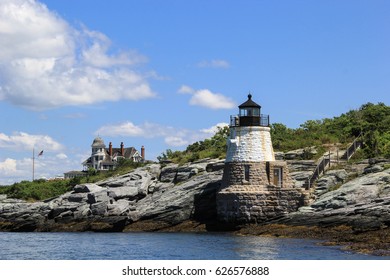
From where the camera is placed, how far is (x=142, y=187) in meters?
55.6

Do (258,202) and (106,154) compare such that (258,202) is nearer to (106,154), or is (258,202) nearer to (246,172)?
(246,172)

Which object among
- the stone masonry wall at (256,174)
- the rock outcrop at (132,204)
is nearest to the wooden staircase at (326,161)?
the stone masonry wall at (256,174)

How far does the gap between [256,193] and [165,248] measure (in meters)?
11.0

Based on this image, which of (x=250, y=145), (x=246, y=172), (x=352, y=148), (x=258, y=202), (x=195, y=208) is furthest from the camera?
(x=352, y=148)

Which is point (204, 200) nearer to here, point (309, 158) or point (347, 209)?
point (309, 158)

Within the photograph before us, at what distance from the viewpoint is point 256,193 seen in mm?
47531

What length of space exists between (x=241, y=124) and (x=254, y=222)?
6912 millimetres

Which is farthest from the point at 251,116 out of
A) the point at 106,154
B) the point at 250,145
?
the point at 106,154

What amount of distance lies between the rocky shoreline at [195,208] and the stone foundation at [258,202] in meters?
0.81

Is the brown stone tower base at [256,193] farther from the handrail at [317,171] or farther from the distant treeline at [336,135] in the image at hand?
the distant treeline at [336,135]

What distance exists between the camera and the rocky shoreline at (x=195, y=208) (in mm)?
40219

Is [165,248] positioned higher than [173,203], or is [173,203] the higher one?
[173,203]

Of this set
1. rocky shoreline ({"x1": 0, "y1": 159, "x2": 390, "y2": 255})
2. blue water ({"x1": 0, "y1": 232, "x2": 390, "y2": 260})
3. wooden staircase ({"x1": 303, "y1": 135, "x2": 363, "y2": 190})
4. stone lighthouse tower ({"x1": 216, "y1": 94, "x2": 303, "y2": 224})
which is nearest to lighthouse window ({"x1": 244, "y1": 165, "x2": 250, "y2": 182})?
stone lighthouse tower ({"x1": 216, "y1": 94, "x2": 303, "y2": 224})

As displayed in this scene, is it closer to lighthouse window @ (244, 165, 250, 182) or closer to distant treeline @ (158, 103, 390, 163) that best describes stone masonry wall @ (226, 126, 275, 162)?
lighthouse window @ (244, 165, 250, 182)
